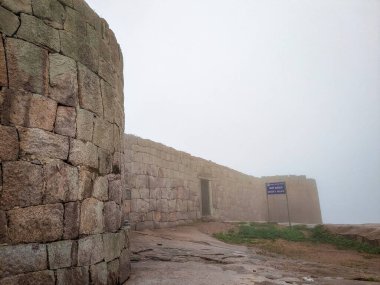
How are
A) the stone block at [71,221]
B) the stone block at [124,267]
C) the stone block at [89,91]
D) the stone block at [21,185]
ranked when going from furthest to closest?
the stone block at [124,267] → the stone block at [89,91] → the stone block at [71,221] → the stone block at [21,185]

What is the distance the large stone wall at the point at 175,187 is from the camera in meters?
8.41

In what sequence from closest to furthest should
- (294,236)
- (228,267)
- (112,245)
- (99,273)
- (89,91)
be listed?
(99,273), (89,91), (112,245), (228,267), (294,236)

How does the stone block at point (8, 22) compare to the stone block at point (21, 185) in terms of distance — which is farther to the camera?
the stone block at point (8, 22)

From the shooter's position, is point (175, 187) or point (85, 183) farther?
point (175, 187)

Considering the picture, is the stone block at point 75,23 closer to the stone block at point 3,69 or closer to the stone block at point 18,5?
the stone block at point 18,5

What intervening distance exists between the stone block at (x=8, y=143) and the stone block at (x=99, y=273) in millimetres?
1365

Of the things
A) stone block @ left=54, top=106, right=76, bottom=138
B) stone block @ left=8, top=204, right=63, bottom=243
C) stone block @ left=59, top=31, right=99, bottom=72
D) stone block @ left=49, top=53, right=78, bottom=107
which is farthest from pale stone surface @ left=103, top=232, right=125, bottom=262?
stone block @ left=59, top=31, right=99, bottom=72

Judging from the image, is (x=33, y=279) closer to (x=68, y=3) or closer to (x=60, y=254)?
(x=60, y=254)

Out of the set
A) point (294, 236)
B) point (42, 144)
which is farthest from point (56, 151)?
point (294, 236)

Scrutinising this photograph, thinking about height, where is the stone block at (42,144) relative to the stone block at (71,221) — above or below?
above

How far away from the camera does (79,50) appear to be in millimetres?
3168

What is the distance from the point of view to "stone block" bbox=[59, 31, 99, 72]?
301 centimetres

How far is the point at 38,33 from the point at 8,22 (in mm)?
269

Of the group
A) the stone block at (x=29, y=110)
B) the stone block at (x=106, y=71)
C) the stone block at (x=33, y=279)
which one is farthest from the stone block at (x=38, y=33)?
the stone block at (x=33, y=279)
